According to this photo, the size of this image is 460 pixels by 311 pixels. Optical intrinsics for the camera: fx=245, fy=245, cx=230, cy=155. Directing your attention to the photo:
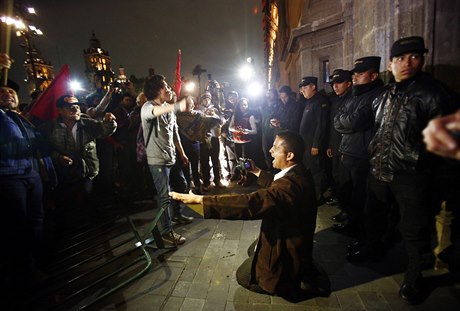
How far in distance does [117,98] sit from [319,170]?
5.88m

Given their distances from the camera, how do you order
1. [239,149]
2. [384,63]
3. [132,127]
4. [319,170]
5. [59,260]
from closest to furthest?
1. [59,260]
2. [384,63]
3. [319,170]
4. [132,127]
5. [239,149]

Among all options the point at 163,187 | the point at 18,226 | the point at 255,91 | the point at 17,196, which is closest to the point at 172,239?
the point at 163,187

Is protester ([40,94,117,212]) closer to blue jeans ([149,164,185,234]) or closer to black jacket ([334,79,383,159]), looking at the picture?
blue jeans ([149,164,185,234])

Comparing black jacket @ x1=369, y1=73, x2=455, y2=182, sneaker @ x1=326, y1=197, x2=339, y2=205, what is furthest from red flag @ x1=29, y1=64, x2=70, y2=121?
sneaker @ x1=326, y1=197, x2=339, y2=205

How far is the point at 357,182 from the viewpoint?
13.1ft

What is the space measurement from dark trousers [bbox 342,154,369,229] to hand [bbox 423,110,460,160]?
289cm

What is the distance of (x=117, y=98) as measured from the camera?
7.12 metres

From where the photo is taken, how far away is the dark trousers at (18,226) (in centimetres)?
324

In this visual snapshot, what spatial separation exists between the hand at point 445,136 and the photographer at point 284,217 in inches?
56.8

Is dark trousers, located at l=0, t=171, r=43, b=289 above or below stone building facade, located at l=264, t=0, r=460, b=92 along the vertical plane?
below

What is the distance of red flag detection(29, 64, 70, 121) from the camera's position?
446 centimetres

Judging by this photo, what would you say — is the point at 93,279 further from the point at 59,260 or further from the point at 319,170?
the point at 319,170

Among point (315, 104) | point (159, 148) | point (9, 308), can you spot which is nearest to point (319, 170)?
point (315, 104)

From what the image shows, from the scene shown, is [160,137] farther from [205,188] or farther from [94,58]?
[94,58]
